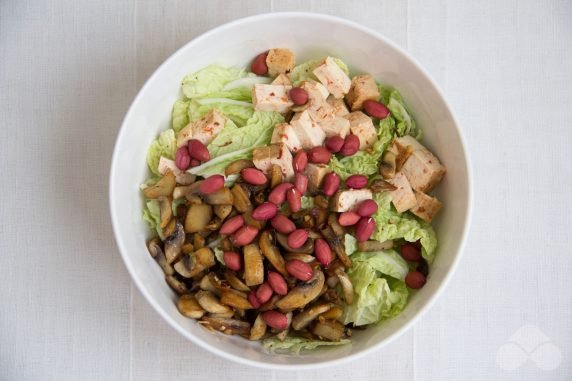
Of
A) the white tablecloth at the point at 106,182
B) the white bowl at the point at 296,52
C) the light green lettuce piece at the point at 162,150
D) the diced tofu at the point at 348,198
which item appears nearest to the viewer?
the white bowl at the point at 296,52

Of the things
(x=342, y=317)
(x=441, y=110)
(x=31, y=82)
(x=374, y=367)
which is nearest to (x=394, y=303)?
(x=342, y=317)

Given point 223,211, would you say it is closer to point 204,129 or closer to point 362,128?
point 204,129

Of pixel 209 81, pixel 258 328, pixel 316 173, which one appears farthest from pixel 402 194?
pixel 209 81

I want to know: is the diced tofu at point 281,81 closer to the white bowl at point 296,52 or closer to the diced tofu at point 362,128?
the white bowl at point 296,52

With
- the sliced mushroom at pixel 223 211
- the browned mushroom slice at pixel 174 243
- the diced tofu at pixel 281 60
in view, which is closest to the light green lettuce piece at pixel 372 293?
the sliced mushroom at pixel 223 211

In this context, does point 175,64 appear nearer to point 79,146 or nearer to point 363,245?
point 79,146

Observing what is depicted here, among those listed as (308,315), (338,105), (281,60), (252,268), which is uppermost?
(281,60)
